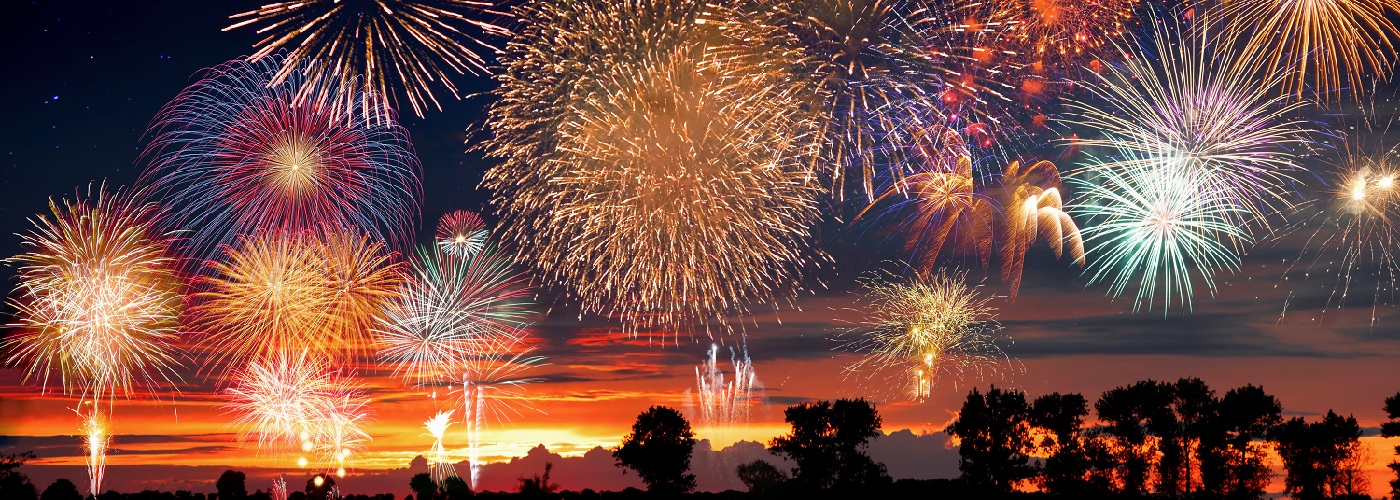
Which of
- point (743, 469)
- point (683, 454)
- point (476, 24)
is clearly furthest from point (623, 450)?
point (476, 24)

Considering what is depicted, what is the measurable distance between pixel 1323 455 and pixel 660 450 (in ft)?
113

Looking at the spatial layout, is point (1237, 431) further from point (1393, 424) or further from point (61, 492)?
point (61, 492)

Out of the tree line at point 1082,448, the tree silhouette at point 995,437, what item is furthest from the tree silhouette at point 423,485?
the tree silhouette at point 995,437

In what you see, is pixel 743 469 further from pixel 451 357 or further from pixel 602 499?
pixel 451 357

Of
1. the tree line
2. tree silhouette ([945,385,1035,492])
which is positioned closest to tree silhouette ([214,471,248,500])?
the tree line

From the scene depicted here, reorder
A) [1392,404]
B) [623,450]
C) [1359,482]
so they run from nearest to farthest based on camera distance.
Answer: [1392,404]
[1359,482]
[623,450]

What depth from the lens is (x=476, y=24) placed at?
32.2m

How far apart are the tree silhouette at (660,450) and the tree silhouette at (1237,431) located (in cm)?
2674

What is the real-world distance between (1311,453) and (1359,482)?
256 cm

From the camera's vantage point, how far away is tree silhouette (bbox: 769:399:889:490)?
48812 millimetres

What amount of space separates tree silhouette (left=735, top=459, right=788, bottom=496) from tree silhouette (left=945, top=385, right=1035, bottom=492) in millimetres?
9950

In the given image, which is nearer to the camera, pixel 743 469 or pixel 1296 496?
pixel 1296 496

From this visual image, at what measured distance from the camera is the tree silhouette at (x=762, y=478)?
146 ft

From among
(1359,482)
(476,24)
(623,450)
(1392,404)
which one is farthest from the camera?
(623,450)
